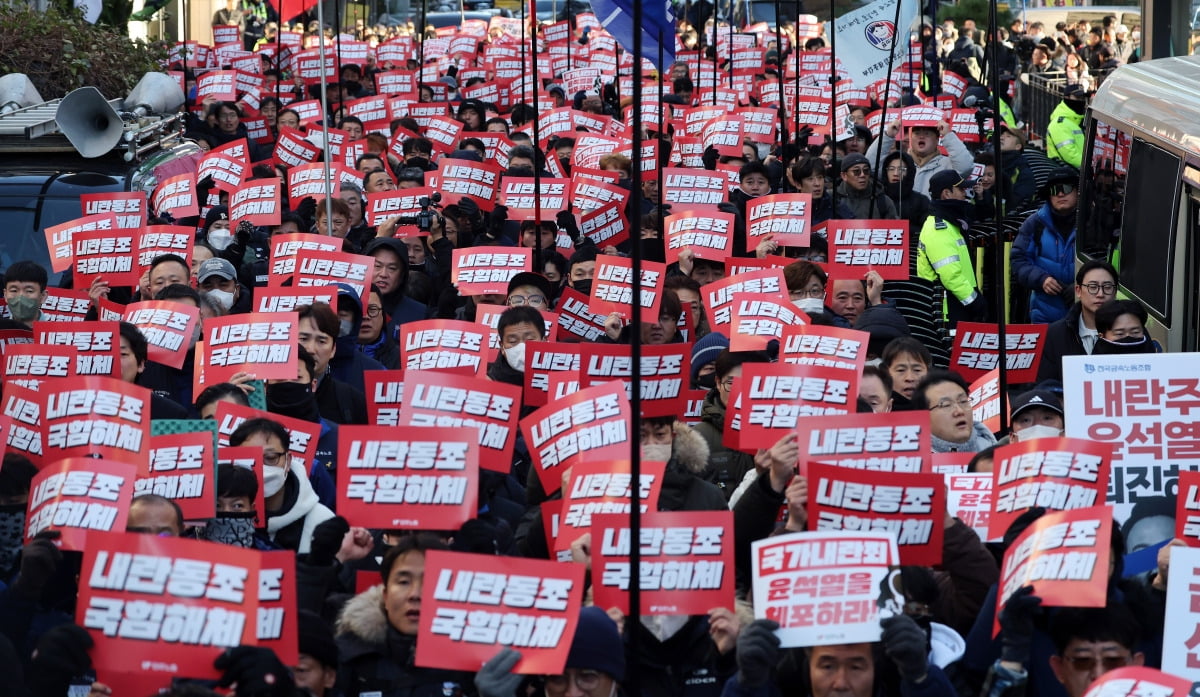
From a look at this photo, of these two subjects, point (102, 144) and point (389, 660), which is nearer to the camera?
point (389, 660)

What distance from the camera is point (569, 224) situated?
12250 mm

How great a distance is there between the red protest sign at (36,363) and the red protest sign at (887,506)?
11.7 feet

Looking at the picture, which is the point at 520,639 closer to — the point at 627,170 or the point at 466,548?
the point at 466,548

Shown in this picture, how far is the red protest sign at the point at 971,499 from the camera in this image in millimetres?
6105

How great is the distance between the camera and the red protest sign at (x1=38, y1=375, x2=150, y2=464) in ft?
21.1

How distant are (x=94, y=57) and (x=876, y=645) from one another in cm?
1531

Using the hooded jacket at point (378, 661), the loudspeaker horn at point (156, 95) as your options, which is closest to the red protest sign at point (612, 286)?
the hooded jacket at point (378, 661)

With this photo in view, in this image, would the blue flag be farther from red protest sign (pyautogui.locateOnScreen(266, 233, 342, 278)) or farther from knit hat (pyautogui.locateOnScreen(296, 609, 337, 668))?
knit hat (pyautogui.locateOnScreen(296, 609, 337, 668))

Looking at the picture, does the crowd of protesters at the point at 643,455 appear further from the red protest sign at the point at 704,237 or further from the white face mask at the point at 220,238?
the red protest sign at the point at 704,237

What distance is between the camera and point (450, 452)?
5.91 metres

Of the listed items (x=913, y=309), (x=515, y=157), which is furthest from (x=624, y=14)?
(x=913, y=309)

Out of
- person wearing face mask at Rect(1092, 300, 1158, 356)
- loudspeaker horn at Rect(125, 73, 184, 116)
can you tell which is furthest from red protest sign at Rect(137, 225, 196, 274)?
person wearing face mask at Rect(1092, 300, 1158, 356)

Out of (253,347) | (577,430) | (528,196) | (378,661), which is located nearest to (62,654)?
(378,661)

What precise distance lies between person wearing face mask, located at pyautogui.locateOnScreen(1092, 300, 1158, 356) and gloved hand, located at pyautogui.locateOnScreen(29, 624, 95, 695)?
16.5 ft
